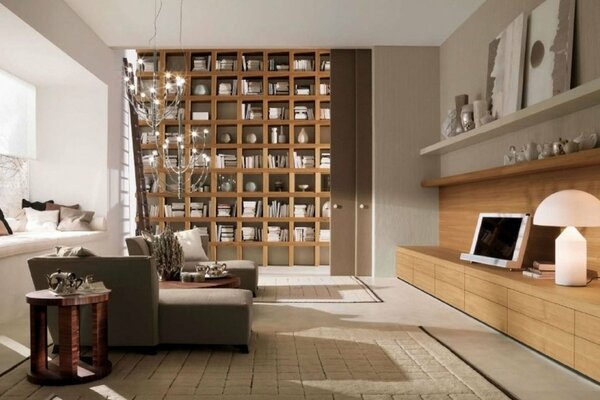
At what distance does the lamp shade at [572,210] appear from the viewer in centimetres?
388

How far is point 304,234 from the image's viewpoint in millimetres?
9820

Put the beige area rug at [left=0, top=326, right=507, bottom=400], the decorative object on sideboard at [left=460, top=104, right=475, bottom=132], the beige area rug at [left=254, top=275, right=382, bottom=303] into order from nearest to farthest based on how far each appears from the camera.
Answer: the beige area rug at [left=0, top=326, right=507, bottom=400]
the beige area rug at [left=254, top=275, right=382, bottom=303]
the decorative object on sideboard at [left=460, top=104, right=475, bottom=132]

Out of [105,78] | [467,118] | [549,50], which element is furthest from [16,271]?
[549,50]

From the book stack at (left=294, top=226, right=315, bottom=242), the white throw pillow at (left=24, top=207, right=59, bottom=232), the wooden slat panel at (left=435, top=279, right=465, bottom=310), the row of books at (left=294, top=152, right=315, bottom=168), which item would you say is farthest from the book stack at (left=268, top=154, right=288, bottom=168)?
the wooden slat panel at (left=435, top=279, right=465, bottom=310)

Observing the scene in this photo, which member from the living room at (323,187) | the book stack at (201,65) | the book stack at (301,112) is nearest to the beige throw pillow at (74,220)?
the living room at (323,187)

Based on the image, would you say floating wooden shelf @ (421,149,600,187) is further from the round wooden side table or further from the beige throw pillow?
the beige throw pillow

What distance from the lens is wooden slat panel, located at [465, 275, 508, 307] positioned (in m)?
4.53

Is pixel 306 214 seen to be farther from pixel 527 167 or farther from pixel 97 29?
pixel 527 167

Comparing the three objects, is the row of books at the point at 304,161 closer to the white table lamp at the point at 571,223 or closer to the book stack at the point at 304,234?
the book stack at the point at 304,234

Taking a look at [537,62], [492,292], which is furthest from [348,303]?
[537,62]

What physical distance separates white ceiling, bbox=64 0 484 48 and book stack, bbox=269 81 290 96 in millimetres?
1506

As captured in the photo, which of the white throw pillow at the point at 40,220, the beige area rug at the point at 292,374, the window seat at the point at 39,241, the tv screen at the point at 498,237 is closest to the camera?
the beige area rug at the point at 292,374

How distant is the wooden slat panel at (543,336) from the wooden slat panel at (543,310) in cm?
3

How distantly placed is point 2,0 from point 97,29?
101 inches
